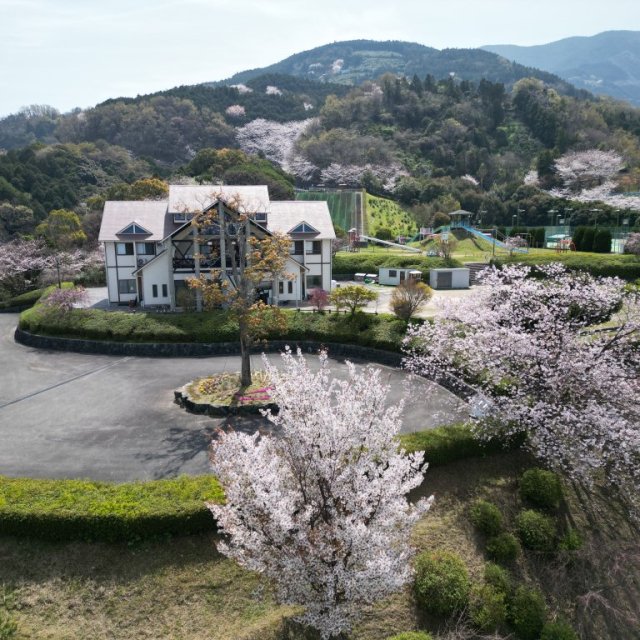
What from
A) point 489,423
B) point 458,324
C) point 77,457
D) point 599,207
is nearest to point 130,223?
point 77,457

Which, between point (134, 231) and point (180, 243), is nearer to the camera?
point (180, 243)

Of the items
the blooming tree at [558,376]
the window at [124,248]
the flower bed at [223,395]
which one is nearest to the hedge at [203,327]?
the flower bed at [223,395]

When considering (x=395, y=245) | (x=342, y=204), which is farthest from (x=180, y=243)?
(x=342, y=204)

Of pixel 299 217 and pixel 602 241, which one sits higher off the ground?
pixel 299 217

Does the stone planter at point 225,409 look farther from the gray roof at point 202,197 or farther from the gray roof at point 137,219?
the gray roof at point 137,219

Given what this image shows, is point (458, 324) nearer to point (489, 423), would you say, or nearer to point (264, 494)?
point (489, 423)

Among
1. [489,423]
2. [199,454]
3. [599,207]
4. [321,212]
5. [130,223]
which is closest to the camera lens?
[489,423]

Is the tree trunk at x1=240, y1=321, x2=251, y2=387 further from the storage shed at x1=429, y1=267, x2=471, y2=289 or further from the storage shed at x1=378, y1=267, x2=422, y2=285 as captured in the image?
the storage shed at x1=429, y1=267, x2=471, y2=289

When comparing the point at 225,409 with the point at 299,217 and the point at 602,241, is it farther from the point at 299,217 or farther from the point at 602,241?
the point at 602,241
